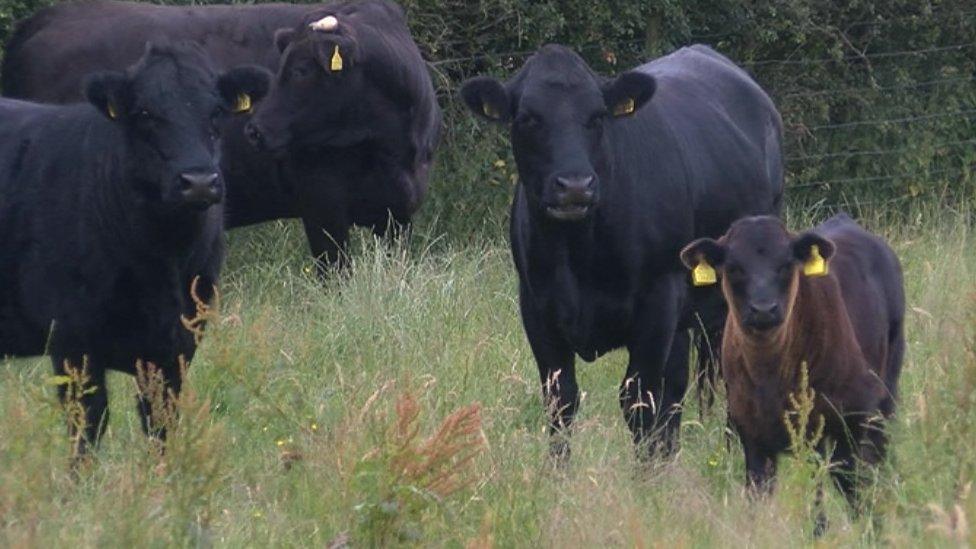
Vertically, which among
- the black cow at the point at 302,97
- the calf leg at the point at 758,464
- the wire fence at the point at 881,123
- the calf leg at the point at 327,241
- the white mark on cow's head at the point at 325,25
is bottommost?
the wire fence at the point at 881,123

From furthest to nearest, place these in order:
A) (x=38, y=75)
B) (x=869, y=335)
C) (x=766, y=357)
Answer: (x=38, y=75)
(x=869, y=335)
(x=766, y=357)

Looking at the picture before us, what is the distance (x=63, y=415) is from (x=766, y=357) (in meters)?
2.49

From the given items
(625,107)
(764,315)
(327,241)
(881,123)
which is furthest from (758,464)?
(881,123)

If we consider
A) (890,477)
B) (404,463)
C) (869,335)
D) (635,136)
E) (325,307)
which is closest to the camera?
(404,463)

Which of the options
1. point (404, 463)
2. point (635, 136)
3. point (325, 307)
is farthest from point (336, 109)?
point (404, 463)

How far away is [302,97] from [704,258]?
15.8ft

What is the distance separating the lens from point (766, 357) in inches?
257

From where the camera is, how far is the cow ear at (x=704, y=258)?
21.7 feet

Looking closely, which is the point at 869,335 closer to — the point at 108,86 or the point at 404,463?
the point at 404,463

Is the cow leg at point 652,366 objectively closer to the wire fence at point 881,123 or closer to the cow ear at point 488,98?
the cow ear at point 488,98

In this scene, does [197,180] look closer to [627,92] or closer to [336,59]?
[627,92]

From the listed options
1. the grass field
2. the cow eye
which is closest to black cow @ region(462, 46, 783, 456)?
the grass field

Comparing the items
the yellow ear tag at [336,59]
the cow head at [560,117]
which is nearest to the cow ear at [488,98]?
the cow head at [560,117]

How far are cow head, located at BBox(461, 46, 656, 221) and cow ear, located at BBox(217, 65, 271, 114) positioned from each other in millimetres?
877
